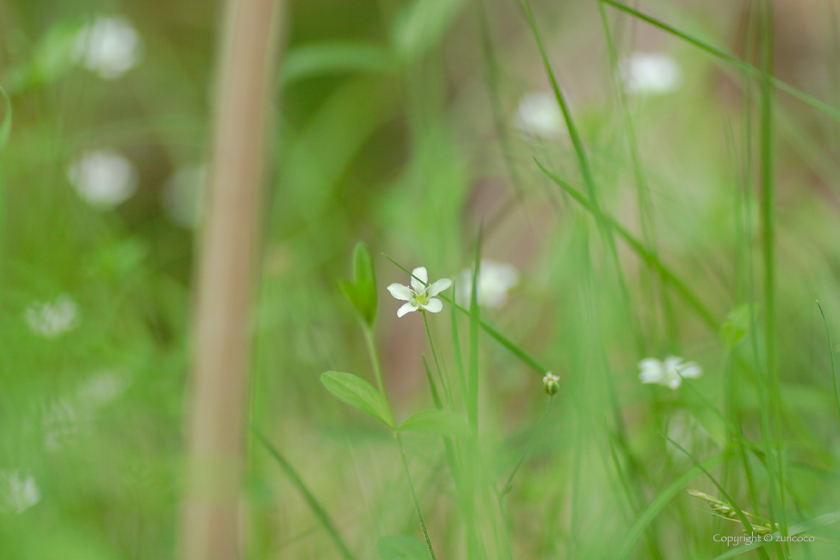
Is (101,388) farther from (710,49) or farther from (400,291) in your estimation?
(710,49)

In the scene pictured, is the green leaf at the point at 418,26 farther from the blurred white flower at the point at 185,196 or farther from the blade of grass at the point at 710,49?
the blurred white flower at the point at 185,196

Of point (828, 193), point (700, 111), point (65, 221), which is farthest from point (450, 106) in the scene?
point (65, 221)

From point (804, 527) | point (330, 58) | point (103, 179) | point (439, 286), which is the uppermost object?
point (103, 179)

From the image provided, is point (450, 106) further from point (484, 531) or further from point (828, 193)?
point (484, 531)

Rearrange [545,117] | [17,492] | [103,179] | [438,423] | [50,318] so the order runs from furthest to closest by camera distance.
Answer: [103,179]
[545,117]
[50,318]
[17,492]
[438,423]

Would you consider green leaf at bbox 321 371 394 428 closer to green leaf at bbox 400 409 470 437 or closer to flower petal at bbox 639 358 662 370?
green leaf at bbox 400 409 470 437

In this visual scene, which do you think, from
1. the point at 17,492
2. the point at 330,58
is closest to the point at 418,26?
the point at 330,58
